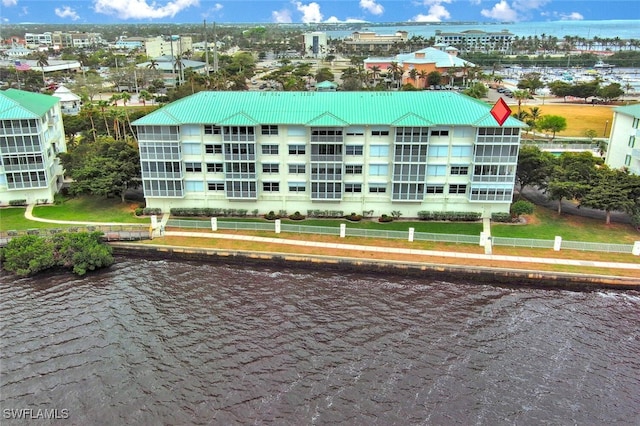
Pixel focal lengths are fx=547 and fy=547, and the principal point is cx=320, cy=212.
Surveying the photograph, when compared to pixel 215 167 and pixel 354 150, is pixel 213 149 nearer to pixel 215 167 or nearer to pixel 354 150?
pixel 215 167

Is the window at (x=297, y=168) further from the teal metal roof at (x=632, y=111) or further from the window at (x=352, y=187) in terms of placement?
the teal metal roof at (x=632, y=111)

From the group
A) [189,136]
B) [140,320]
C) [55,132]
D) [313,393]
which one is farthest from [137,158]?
[313,393]

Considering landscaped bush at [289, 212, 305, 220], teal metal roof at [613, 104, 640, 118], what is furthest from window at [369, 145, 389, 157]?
teal metal roof at [613, 104, 640, 118]

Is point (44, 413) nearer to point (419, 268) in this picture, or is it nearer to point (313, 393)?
Answer: point (313, 393)

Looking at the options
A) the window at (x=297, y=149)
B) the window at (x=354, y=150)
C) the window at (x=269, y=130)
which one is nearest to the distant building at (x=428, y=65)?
the window at (x=354, y=150)

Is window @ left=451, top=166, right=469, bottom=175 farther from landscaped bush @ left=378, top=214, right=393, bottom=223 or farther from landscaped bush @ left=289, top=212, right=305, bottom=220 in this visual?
landscaped bush @ left=289, top=212, right=305, bottom=220

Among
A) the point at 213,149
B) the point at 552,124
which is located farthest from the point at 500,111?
the point at 552,124
